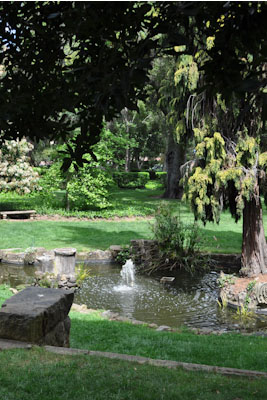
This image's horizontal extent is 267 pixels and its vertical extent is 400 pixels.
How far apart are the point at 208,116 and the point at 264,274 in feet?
12.4

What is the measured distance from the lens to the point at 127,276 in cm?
1182

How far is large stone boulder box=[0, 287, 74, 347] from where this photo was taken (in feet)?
15.5

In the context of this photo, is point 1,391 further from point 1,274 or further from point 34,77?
point 1,274

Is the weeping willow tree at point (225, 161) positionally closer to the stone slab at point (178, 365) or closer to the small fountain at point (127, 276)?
the small fountain at point (127, 276)

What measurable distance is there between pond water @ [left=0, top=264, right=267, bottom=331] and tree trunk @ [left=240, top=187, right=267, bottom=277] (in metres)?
0.96

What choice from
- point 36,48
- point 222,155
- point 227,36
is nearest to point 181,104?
point 222,155

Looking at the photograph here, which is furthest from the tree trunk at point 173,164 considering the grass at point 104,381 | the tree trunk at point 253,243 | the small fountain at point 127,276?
the grass at point 104,381

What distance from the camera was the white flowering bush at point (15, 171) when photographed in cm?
1884

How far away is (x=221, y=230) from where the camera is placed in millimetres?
17703

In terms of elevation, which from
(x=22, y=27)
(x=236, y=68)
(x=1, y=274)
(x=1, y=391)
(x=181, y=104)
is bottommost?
(x=1, y=274)

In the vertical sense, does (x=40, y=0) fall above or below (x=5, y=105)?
→ above

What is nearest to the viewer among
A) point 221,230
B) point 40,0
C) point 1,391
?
point 40,0

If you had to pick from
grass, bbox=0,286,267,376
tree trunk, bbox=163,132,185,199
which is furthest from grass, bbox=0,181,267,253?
grass, bbox=0,286,267,376

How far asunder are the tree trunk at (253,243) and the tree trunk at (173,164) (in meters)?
14.9
